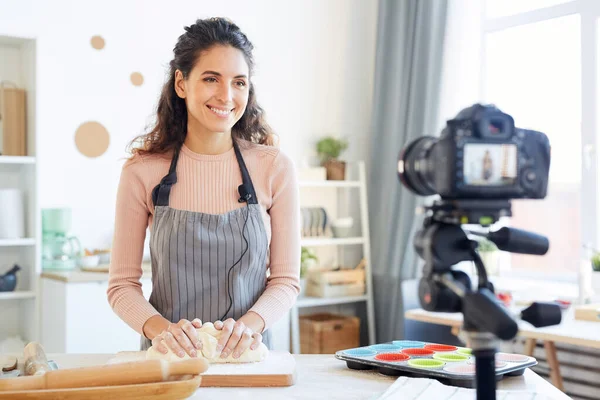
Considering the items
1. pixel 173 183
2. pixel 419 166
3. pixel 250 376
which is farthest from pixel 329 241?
pixel 419 166

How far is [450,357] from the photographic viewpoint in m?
1.54

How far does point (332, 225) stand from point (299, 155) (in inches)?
18.7

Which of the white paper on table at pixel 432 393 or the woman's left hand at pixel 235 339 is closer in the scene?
the white paper on table at pixel 432 393

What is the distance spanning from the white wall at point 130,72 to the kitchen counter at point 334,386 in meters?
2.38

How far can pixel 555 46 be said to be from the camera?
4043 mm

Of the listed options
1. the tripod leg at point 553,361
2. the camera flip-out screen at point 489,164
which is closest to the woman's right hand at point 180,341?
the camera flip-out screen at point 489,164

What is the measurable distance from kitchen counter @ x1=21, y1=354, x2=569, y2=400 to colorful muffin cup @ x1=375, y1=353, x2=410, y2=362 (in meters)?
0.04

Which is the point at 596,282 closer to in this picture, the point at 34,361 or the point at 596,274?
the point at 596,274

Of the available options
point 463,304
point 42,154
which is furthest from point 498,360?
point 42,154

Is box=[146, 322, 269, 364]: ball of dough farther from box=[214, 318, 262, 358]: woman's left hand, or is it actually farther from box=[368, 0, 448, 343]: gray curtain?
box=[368, 0, 448, 343]: gray curtain

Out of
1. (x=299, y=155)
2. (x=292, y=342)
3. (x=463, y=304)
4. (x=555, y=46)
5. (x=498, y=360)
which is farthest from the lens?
(x=299, y=155)

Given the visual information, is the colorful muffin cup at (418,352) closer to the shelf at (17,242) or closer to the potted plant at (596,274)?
the potted plant at (596,274)

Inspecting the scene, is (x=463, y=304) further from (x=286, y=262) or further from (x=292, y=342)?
(x=292, y=342)

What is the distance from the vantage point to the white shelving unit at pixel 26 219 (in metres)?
3.51
